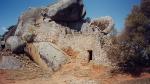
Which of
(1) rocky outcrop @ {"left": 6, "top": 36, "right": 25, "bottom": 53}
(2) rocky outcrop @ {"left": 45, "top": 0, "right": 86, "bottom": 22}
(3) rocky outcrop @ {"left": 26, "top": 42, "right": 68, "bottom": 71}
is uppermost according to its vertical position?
(2) rocky outcrop @ {"left": 45, "top": 0, "right": 86, "bottom": 22}

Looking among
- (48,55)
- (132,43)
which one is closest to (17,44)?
(48,55)

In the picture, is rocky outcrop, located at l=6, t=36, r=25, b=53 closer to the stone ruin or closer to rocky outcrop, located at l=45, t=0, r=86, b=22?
the stone ruin

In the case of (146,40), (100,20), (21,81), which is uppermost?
(100,20)

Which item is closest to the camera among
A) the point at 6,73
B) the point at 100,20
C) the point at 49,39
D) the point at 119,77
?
the point at 119,77

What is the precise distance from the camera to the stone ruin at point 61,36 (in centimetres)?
2647

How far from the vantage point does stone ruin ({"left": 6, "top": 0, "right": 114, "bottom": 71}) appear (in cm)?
2647

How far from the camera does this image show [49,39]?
98.1ft

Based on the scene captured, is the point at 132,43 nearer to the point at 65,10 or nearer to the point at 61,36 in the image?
the point at 61,36

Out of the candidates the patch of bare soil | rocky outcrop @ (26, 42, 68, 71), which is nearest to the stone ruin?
rocky outcrop @ (26, 42, 68, 71)

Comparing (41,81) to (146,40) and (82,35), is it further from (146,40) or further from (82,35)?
(146,40)

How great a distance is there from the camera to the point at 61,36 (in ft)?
95.1

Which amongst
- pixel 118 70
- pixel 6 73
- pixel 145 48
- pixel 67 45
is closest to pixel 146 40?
pixel 145 48

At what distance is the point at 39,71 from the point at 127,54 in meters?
9.08

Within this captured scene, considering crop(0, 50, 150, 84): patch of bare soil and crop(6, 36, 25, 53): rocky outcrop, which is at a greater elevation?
crop(6, 36, 25, 53): rocky outcrop
